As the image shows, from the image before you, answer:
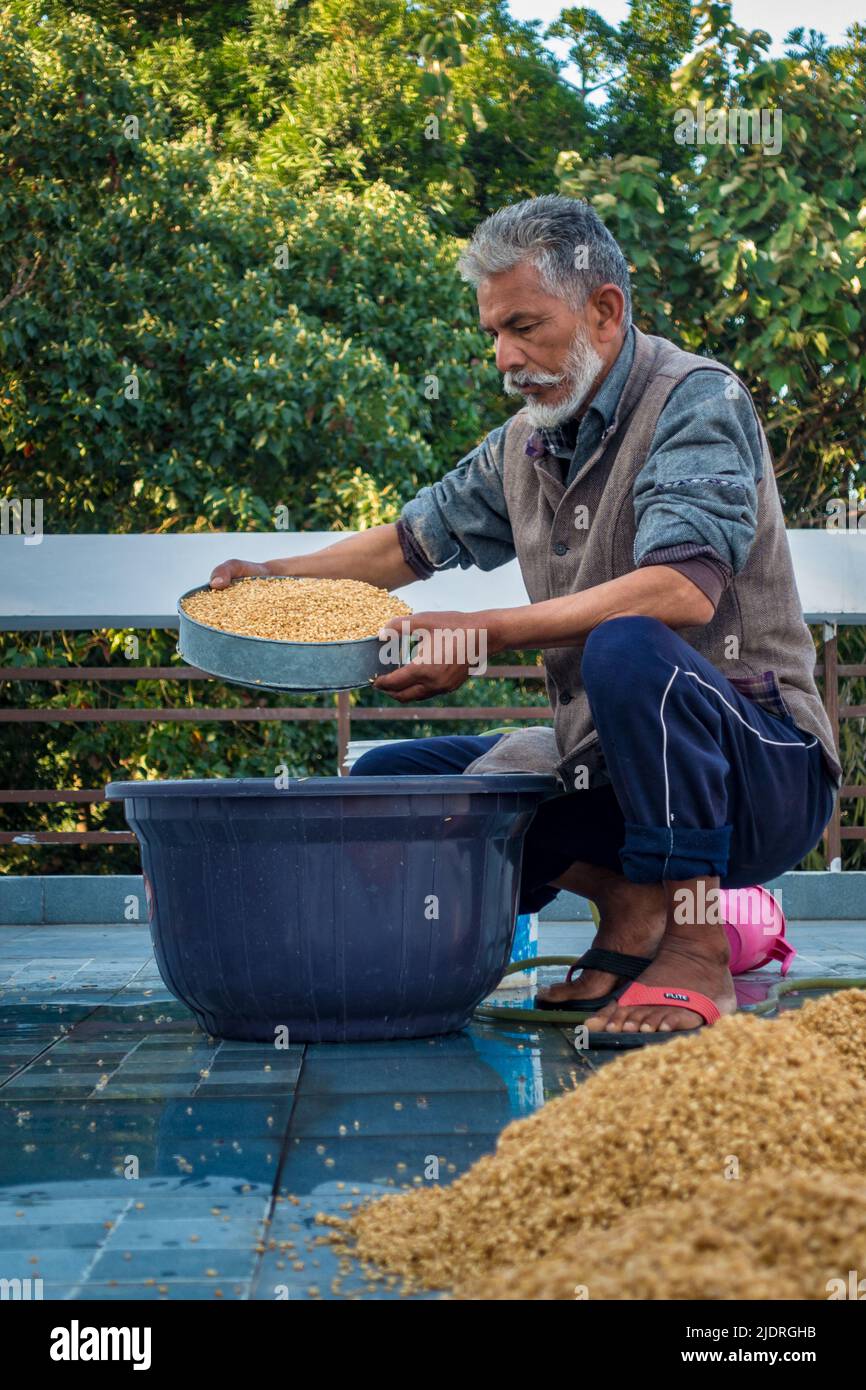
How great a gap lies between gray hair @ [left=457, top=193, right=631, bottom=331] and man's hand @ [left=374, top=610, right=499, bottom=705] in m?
0.57

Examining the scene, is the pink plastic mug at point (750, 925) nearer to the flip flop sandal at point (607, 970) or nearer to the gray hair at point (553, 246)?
the flip flop sandal at point (607, 970)

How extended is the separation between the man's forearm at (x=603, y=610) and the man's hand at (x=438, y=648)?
0.02 metres

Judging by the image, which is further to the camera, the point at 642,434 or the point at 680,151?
the point at 680,151

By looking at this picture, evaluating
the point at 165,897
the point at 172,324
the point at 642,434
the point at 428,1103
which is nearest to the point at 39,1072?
the point at 165,897

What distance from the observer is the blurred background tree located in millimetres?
6574

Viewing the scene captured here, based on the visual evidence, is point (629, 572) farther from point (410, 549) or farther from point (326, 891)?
point (326, 891)

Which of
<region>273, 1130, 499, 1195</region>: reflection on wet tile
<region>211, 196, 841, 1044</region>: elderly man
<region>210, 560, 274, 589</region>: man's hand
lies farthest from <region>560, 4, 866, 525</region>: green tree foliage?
<region>273, 1130, 499, 1195</region>: reflection on wet tile

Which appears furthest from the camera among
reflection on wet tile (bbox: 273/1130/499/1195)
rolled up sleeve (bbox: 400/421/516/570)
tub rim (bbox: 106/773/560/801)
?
rolled up sleeve (bbox: 400/421/516/570)

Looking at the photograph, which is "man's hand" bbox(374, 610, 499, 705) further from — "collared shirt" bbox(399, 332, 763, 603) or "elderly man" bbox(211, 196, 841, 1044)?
"collared shirt" bbox(399, 332, 763, 603)

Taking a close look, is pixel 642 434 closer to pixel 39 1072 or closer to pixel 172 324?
pixel 39 1072

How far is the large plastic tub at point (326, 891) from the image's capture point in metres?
2.17

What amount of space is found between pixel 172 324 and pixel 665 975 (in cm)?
525

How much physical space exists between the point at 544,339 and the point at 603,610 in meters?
0.49

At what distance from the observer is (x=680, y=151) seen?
7926mm
